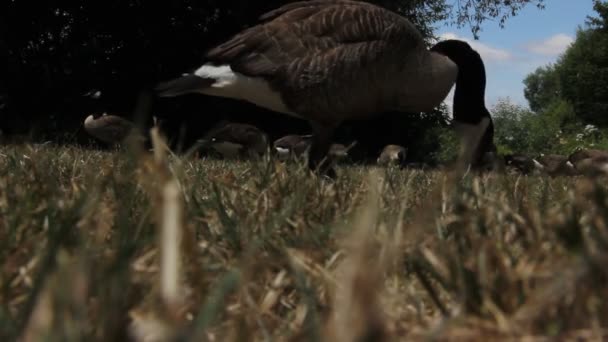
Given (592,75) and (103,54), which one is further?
(592,75)

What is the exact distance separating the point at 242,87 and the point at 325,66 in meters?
0.83

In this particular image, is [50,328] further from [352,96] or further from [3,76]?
[3,76]

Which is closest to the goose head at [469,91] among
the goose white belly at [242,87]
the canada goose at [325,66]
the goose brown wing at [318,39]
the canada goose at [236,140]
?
the canada goose at [325,66]

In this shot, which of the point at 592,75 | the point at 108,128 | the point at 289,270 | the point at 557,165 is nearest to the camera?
the point at 289,270

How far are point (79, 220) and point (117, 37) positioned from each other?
14573mm

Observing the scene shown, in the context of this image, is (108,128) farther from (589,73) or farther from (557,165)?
(589,73)

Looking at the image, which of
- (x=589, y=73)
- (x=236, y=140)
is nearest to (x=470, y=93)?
(x=236, y=140)

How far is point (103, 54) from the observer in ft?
48.7

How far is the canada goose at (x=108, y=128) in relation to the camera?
13424 mm

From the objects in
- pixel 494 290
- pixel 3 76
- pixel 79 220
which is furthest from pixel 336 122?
pixel 3 76

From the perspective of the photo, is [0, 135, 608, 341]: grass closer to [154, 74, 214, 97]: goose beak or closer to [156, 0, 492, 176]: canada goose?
[156, 0, 492, 176]: canada goose

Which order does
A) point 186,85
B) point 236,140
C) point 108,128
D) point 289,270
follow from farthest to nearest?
point 108,128 → point 236,140 → point 186,85 → point 289,270

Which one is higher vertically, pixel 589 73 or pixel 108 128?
pixel 108 128

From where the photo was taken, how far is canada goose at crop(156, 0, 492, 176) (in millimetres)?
5371
